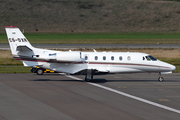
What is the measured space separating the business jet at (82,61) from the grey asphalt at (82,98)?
122 centimetres

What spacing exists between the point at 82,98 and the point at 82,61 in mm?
7584

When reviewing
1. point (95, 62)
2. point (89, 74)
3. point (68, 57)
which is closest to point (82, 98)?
point (89, 74)

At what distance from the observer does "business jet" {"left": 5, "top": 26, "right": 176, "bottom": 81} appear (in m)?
28.3

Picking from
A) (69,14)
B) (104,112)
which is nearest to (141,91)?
(104,112)

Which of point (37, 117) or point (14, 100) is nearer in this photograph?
point (37, 117)

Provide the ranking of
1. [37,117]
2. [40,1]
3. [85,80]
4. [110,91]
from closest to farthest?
[37,117] < [110,91] < [85,80] < [40,1]

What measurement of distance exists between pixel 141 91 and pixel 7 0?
125 metres

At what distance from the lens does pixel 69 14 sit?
133 m

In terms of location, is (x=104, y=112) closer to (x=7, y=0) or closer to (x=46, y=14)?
(x=46, y=14)

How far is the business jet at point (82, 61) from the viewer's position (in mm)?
28312

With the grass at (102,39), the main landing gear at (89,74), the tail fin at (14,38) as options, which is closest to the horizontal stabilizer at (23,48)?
the tail fin at (14,38)

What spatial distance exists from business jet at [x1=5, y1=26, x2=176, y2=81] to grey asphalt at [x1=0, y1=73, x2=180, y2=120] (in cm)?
122

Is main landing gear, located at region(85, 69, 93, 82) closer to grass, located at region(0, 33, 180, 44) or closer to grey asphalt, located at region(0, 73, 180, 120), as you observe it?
grey asphalt, located at region(0, 73, 180, 120)

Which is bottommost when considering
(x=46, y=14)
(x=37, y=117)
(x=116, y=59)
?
(x=37, y=117)
